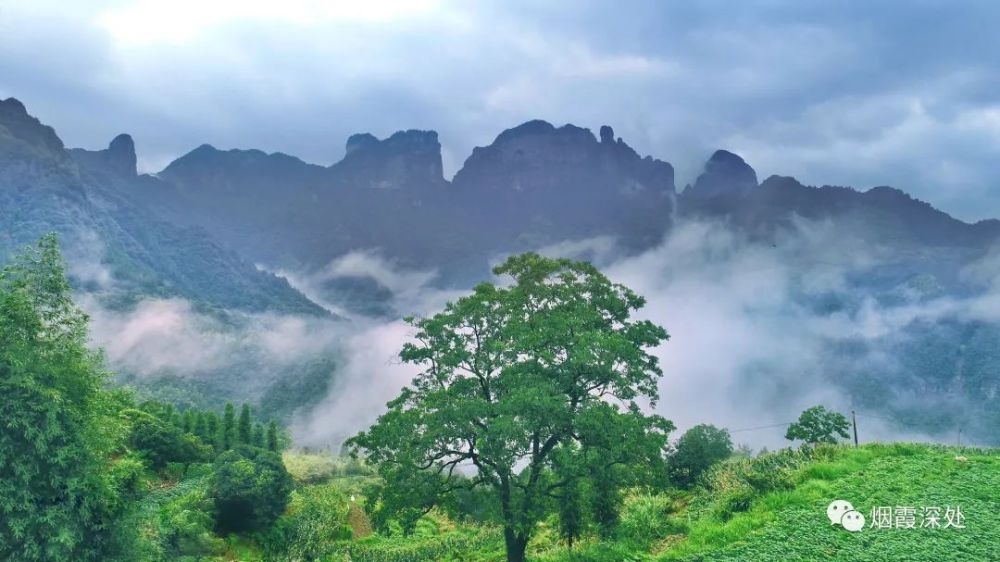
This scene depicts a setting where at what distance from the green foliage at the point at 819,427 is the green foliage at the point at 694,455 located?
880cm

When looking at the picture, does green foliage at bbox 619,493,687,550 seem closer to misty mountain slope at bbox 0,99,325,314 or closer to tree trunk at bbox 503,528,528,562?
tree trunk at bbox 503,528,528,562

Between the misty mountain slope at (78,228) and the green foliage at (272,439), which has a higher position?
the misty mountain slope at (78,228)

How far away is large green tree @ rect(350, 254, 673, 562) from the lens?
18906 millimetres

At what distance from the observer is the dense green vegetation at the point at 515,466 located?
52.2ft

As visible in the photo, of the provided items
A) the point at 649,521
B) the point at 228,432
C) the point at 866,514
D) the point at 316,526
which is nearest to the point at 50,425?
the point at 316,526

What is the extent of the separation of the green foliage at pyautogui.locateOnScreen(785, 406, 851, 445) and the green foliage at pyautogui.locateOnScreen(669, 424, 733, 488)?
880 cm

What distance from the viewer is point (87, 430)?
1705 centimetres

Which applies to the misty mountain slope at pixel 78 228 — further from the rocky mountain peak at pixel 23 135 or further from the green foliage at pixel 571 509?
the green foliage at pixel 571 509

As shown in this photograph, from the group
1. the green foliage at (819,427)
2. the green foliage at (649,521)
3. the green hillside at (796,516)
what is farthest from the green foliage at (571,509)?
the green foliage at (819,427)

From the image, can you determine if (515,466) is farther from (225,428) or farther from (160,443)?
(225,428)

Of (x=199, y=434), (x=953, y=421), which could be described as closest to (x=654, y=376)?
(x=199, y=434)

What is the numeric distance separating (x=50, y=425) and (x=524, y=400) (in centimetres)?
1242

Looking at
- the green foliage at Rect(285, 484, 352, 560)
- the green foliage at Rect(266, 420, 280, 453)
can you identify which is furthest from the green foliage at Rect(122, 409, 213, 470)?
the green foliage at Rect(266, 420, 280, 453)

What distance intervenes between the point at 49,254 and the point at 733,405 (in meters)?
192
